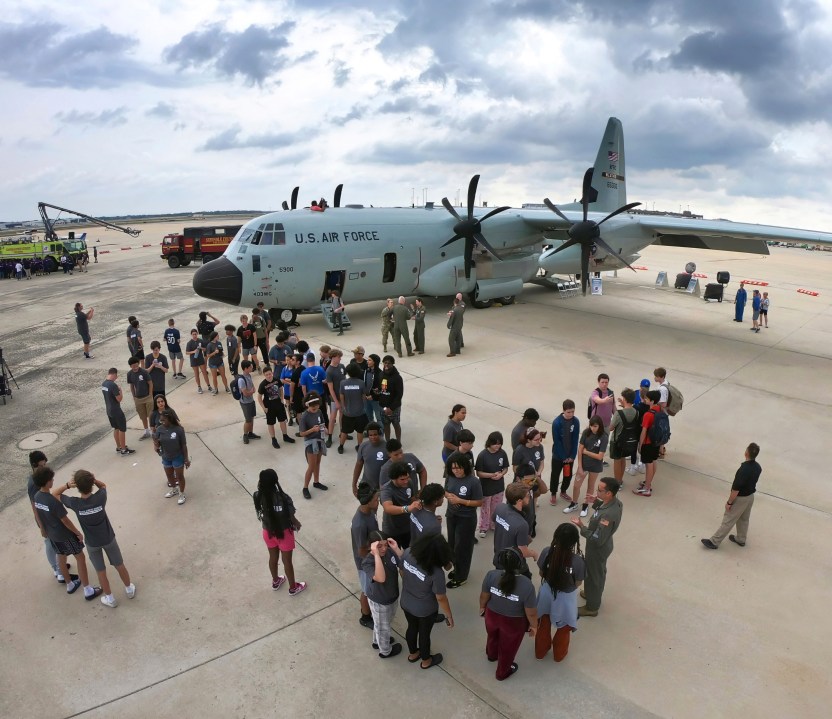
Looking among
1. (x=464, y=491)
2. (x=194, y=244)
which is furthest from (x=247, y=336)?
(x=194, y=244)

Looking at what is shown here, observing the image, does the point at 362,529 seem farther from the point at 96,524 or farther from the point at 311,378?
the point at 311,378

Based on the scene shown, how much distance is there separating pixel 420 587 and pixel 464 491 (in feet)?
4.35

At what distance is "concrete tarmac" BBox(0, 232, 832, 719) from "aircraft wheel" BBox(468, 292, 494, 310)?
755cm

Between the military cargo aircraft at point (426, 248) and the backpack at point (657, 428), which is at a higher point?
the military cargo aircraft at point (426, 248)

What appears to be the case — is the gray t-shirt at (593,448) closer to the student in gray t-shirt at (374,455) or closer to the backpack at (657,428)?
the backpack at (657,428)

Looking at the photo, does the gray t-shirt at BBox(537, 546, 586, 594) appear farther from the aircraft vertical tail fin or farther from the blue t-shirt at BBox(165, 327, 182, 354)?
the aircraft vertical tail fin

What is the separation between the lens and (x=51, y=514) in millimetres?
5562

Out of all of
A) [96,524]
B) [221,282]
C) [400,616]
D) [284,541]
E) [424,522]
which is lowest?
[400,616]

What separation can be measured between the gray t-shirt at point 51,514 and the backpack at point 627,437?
6756 mm

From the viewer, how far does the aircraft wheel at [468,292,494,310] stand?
67.4 feet

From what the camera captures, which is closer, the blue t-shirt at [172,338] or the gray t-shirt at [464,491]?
the gray t-shirt at [464,491]

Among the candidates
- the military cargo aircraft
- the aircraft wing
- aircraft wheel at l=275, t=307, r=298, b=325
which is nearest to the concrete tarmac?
the aircraft wing

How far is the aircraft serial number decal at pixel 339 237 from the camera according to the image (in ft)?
54.2

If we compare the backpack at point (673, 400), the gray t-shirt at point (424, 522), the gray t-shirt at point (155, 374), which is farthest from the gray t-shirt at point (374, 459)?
the gray t-shirt at point (155, 374)
